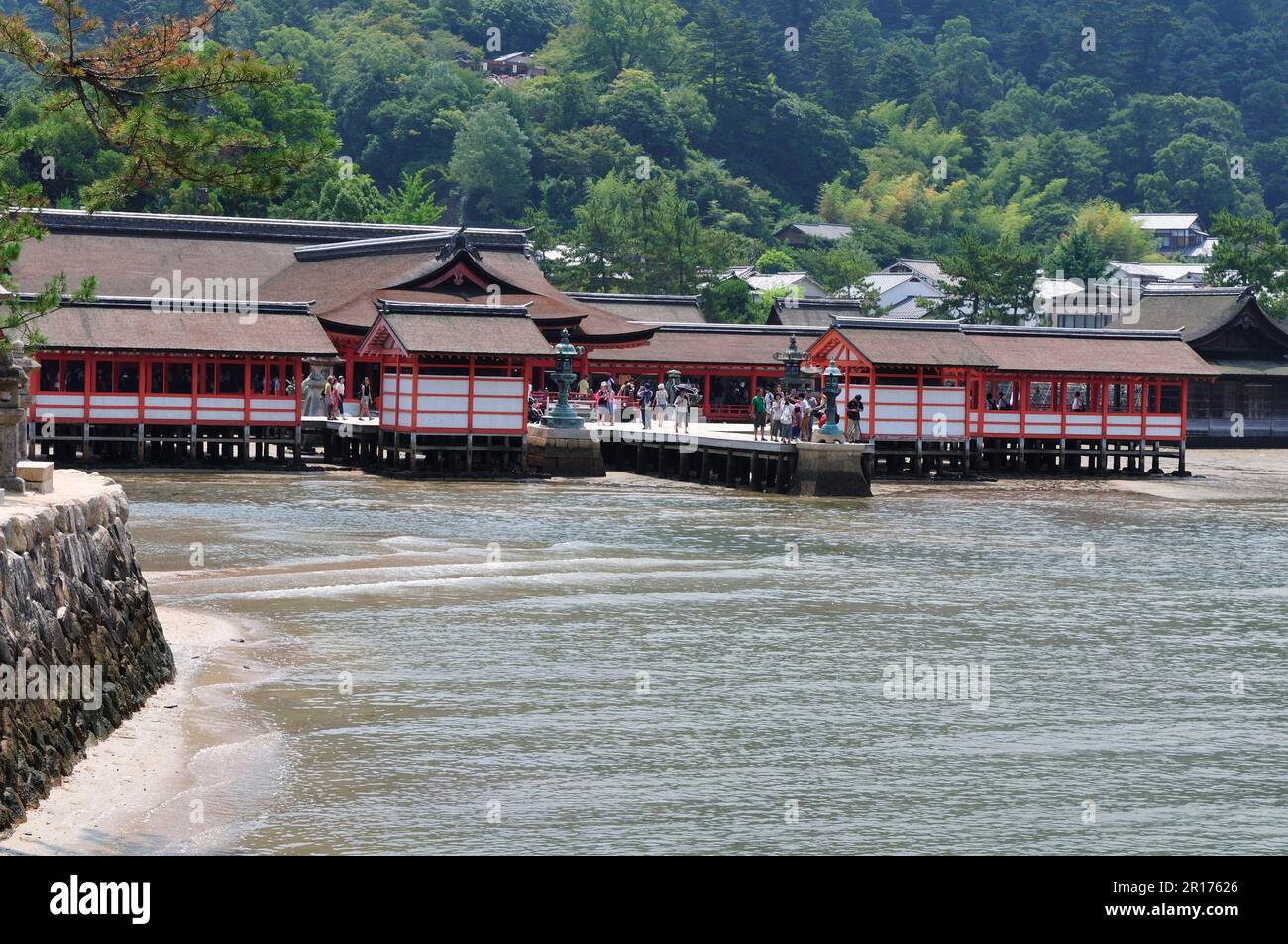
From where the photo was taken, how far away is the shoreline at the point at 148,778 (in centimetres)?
1321

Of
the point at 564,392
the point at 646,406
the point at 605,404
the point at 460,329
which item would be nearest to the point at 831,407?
the point at 564,392

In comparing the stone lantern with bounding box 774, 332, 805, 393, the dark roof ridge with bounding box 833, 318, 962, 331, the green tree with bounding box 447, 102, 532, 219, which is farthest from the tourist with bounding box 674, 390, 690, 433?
the green tree with bounding box 447, 102, 532, 219

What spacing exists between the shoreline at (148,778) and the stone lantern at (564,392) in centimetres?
2499

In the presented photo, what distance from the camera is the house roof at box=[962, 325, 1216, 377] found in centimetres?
5084

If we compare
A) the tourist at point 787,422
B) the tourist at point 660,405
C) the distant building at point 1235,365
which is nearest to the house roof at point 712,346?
the tourist at point 660,405

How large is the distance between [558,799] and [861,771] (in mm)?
2859

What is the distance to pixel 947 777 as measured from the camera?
53.2 ft

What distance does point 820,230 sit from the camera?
124m

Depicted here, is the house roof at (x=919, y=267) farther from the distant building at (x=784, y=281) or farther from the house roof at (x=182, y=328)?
the house roof at (x=182, y=328)

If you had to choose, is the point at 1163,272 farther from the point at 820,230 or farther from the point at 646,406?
the point at 646,406

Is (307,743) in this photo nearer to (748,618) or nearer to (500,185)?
(748,618)

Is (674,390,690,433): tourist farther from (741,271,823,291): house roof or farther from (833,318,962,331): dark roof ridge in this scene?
(741,271,823,291): house roof

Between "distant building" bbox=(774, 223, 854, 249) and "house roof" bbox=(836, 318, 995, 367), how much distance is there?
238 ft
